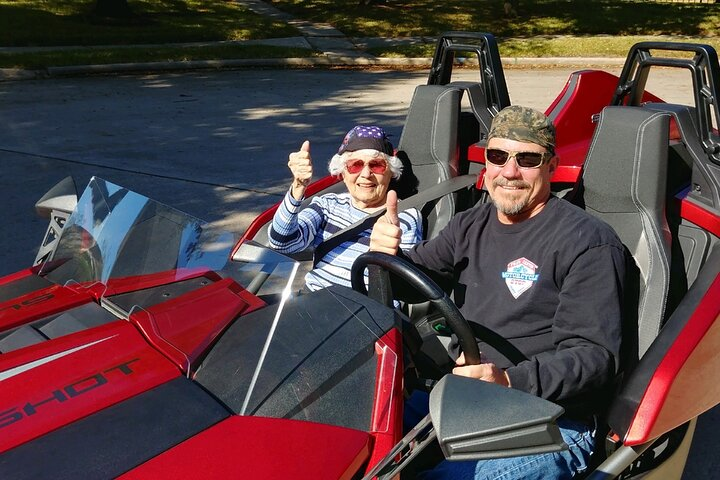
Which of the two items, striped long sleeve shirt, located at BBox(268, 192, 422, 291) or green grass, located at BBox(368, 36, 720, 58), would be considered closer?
striped long sleeve shirt, located at BBox(268, 192, 422, 291)

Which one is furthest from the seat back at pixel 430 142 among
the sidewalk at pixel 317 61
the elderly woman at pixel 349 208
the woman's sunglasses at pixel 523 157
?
the sidewalk at pixel 317 61

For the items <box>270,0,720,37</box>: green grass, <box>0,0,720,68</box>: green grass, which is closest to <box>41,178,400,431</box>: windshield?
<box>0,0,720,68</box>: green grass

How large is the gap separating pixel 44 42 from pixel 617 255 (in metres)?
14.7

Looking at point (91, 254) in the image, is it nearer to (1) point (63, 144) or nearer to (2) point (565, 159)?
(2) point (565, 159)

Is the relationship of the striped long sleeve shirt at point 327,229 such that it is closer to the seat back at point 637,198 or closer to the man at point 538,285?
the man at point 538,285

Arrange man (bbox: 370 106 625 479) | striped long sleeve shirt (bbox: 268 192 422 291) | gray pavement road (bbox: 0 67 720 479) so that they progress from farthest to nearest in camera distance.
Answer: gray pavement road (bbox: 0 67 720 479), striped long sleeve shirt (bbox: 268 192 422 291), man (bbox: 370 106 625 479)

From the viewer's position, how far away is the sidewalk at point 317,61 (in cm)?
1291

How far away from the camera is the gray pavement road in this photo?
20.4 feet

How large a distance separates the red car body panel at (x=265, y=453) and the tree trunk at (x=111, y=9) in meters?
16.9

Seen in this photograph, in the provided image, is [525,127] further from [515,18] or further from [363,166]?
[515,18]

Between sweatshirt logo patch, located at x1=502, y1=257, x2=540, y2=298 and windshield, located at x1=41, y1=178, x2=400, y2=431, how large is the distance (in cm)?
66

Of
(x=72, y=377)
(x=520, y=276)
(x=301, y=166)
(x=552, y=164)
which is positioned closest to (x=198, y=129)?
(x=301, y=166)

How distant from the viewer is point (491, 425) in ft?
4.67

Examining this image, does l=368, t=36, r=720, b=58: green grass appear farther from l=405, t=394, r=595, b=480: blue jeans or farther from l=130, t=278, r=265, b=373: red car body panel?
l=130, t=278, r=265, b=373: red car body panel
